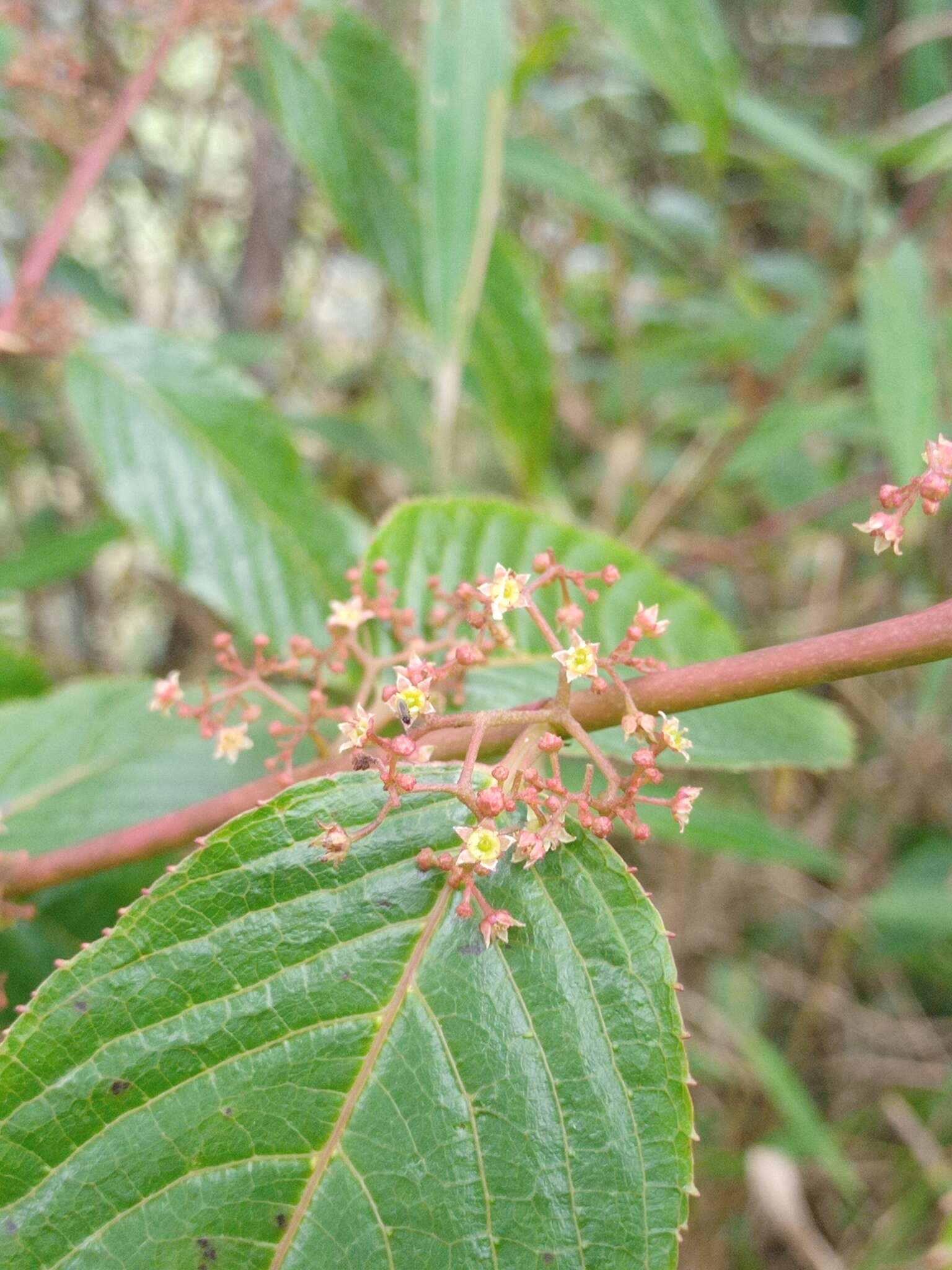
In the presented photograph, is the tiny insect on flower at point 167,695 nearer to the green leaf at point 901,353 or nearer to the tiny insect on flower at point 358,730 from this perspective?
the tiny insect on flower at point 358,730

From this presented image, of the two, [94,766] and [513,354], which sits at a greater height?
[513,354]

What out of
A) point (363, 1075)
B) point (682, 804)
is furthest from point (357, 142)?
point (363, 1075)

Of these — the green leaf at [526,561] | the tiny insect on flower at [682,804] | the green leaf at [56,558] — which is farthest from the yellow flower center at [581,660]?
the green leaf at [56,558]

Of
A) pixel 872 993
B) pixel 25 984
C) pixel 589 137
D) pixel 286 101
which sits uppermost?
pixel 589 137

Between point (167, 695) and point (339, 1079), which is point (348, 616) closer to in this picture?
point (167, 695)

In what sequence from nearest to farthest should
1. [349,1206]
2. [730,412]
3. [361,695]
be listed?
[349,1206] < [361,695] < [730,412]

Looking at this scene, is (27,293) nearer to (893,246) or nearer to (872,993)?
(893,246)

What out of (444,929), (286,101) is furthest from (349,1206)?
(286,101)
